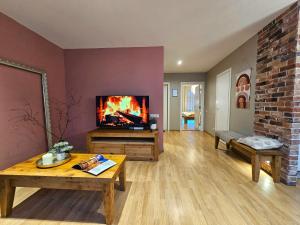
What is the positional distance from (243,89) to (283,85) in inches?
41.6

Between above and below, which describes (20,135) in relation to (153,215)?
above

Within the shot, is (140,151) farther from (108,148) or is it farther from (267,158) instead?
(267,158)

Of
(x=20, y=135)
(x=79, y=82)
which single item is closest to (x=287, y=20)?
(x=79, y=82)

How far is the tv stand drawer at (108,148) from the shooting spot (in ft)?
9.38

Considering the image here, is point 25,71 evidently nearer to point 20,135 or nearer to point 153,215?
point 20,135

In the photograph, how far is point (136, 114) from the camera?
308 cm

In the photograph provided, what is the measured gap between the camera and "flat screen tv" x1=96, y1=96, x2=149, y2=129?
3061mm

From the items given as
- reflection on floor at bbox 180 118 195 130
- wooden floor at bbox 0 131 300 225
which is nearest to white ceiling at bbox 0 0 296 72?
wooden floor at bbox 0 131 300 225

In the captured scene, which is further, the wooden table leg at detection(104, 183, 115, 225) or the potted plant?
the potted plant

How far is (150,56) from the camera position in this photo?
124 inches

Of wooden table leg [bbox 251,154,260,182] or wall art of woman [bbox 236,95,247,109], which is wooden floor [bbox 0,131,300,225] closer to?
wooden table leg [bbox 251,154,260,182]

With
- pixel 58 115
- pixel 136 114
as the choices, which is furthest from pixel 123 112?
pixel 58 115

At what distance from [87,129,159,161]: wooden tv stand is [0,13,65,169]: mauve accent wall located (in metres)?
0.98

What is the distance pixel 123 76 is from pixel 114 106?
71 centimetres
